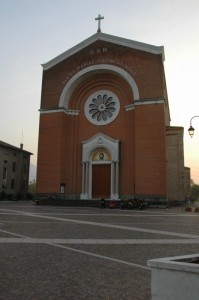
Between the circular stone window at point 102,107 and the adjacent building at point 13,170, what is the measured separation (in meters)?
19.8

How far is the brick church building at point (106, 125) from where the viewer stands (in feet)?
108

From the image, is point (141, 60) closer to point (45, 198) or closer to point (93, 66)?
point (93, 66)

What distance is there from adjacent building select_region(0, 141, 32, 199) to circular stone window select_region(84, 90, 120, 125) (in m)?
19.8

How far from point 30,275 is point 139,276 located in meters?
1.81

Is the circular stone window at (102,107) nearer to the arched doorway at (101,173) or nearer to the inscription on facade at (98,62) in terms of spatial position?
the inscription on facade at (98,62)

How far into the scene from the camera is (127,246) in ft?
29.4

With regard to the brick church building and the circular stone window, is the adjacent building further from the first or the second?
the circular stone window

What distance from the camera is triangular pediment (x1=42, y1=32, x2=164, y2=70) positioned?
34.3 metres

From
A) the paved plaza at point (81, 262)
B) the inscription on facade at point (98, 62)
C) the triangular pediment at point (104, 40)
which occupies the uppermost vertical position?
the triangular pediment at point (104, 40)

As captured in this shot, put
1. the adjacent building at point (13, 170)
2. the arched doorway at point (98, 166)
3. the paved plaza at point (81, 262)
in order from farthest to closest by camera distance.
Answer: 1. the adjacent building at point (13, 170)
2. the arched doorway at point (98, 166)
3. the paved plaza at point (81, 262)

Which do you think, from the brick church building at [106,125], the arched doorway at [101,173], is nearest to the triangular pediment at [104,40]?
the brick church building at [106,125]

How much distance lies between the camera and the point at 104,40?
119 feet

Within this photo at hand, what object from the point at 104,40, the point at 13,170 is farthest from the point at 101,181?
the point at 13,170

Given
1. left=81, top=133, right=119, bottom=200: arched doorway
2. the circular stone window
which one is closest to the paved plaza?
left=81, top=133, right=119, bottom=200: arched doorway
